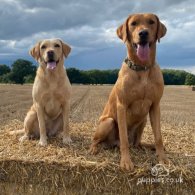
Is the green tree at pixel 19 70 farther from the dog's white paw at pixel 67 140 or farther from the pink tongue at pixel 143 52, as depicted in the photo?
the pink tongue at pixel 143 52

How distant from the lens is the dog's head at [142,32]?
17.5 feet

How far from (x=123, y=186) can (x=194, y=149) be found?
6.25 ft

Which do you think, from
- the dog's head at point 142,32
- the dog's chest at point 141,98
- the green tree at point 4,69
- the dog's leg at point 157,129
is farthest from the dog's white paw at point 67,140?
the green tree at point 4,69

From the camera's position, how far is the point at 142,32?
5.25 metres

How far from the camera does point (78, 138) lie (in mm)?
7410

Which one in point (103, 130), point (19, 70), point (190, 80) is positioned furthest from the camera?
point (190, 80)

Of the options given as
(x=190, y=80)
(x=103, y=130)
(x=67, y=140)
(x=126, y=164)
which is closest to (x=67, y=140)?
(x=67, y=140)

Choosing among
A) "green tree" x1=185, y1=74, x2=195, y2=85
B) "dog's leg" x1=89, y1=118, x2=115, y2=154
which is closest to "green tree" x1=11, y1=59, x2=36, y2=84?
"green tree" x1=185, y1=74, x2=195, y2=85

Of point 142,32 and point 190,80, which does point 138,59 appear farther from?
point 190,80

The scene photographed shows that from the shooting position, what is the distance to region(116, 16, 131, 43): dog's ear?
5.56 m

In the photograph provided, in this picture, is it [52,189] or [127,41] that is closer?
[52,189]

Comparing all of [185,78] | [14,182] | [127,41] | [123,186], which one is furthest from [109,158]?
[185,78]

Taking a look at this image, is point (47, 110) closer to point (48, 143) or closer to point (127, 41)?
point (48, 143)

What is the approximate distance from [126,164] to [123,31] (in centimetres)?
189
